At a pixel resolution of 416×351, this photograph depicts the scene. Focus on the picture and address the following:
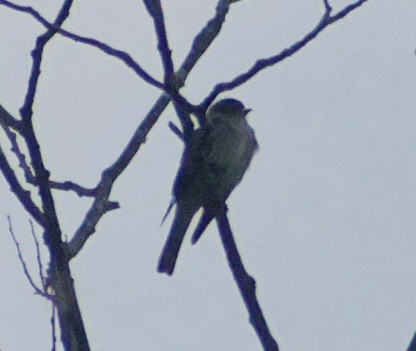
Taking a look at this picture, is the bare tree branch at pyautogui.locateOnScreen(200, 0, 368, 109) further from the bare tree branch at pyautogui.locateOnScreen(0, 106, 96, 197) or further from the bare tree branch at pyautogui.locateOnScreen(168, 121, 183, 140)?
the bare tree branch at pyautogui.locateOnScreen(0, 106, 96, 197)

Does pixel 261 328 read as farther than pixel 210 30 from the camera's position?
No

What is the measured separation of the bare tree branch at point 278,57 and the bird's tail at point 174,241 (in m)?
2.81

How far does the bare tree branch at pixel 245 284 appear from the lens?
3017 mm

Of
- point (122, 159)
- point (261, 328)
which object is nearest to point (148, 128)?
point (122, 159)

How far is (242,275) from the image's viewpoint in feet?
10.8

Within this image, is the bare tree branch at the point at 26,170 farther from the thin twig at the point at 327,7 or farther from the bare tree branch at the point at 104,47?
the thin twig at the point at 327,7

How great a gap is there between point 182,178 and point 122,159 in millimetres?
1649

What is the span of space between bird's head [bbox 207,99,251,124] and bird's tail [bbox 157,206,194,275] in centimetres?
79

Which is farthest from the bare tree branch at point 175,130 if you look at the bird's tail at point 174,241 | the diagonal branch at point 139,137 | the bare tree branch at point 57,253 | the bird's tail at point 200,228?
the bird's tail at point 200,228

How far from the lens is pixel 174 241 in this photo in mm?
6730

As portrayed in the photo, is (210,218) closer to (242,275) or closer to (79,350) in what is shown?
(242,275)

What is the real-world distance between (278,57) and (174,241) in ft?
10.6

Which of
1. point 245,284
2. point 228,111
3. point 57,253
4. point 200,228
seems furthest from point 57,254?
point 228,111

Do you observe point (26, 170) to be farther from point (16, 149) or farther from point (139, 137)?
point (139, 137)
